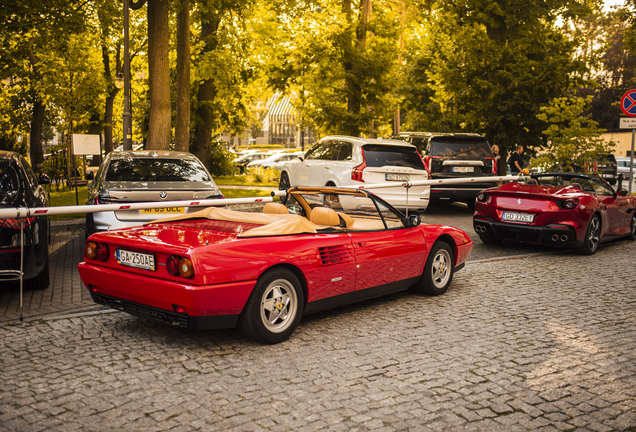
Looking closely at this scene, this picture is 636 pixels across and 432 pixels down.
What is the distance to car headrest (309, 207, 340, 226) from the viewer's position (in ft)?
18.4

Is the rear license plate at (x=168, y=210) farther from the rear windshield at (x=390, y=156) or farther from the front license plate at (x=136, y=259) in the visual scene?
the rear windshield at (x=390, y=156)

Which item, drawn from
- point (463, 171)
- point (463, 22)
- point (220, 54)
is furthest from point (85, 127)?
point (463, 171)

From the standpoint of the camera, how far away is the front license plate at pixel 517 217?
9.51m

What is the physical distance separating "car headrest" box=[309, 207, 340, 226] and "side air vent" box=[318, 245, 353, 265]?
0.26 metres

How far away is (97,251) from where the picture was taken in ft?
16.7

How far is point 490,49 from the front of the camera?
21.3 m

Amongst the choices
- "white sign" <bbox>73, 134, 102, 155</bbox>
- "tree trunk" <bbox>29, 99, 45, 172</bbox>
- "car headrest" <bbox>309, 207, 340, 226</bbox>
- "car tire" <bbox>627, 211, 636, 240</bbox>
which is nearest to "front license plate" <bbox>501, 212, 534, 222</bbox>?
"car tire" <bbox>627, 211, 636, 240</bbox>

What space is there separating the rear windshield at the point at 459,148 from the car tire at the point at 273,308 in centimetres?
1093

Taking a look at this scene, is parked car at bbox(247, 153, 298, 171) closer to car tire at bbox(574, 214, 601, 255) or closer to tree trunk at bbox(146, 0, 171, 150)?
tree trunk at bbox(146, 0, 171, 150)

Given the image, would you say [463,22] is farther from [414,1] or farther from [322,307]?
[322,307]

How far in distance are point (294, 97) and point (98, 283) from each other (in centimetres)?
2078

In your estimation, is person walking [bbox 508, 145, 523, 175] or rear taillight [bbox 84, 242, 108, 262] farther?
person walking [bbox 508, 145, 523, 175]

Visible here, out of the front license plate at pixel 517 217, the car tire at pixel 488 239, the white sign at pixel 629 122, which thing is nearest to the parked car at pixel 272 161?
the white sign at pixel 629 122

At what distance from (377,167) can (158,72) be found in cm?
580
